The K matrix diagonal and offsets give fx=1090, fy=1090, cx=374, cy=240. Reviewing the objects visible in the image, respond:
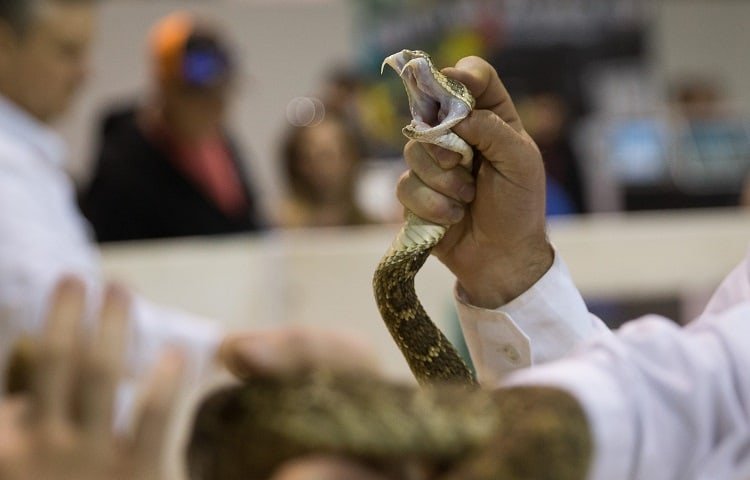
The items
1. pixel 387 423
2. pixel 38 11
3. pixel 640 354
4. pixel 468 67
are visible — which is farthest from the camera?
pixel 38 11

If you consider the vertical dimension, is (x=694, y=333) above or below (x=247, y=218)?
above

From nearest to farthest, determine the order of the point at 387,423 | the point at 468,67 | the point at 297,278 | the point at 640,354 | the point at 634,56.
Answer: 1. the point at 387,423
2. the point at 640,354
3. the point at 468,67
4. the point at 297,278
5. the point at 634,56

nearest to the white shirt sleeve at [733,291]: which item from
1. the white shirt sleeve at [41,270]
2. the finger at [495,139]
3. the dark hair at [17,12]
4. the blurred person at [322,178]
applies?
the finger at [495,139]

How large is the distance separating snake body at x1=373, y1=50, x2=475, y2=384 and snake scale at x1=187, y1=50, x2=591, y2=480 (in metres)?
0.25

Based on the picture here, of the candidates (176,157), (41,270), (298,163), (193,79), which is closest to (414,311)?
(41,270)

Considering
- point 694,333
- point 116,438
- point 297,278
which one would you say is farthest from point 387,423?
point 297,278

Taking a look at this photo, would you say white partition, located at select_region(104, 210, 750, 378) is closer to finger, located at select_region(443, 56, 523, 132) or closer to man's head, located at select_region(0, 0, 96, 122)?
man's head, located at select_region(0, 0, 96, 122)

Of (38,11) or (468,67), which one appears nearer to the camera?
(468,67)

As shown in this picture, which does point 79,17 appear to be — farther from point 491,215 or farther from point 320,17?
point 320,17

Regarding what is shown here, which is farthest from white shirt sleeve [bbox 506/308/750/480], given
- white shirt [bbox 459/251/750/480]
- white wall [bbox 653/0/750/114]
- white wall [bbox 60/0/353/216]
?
white wall [bbox 653/0/750/114]

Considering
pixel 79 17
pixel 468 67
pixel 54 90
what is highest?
pixel 468 67

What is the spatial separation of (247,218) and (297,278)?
0.26 m

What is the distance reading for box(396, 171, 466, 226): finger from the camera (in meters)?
0.93

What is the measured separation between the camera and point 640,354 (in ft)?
2.46
